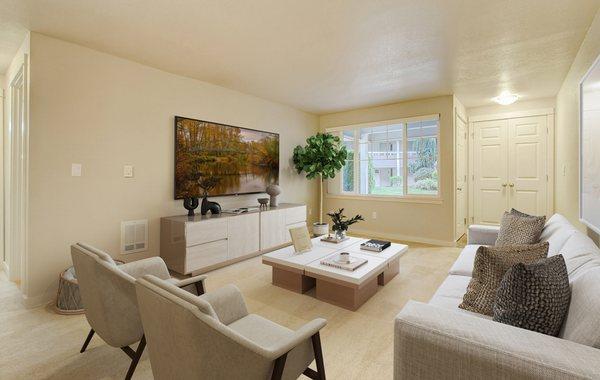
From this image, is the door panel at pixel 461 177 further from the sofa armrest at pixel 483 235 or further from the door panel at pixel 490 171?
the sofa armrest at pixel 483 235

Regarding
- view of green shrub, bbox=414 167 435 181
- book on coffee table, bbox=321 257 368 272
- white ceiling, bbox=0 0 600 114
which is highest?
white ceiling, bbox=0 0 600 114

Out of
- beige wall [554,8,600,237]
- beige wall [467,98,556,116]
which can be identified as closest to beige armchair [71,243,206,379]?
beige wall [554,8,600,237]

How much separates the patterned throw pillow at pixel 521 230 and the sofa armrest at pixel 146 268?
2.71 meters

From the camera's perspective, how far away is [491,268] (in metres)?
1.52

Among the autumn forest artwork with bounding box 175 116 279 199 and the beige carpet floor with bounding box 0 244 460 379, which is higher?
the autumn forest artwork with bounding box 175 116 279 199

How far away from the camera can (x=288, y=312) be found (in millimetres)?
2492

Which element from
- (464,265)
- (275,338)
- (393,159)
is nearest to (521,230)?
(464,265)

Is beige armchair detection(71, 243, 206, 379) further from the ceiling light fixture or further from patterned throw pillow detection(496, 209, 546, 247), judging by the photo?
the ceiling light fixture

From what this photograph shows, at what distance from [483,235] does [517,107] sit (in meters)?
3.41

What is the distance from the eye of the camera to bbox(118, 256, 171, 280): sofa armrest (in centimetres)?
196

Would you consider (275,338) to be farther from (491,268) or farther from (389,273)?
(389,273)

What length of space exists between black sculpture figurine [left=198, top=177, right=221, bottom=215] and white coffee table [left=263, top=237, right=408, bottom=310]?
1203 millimetres

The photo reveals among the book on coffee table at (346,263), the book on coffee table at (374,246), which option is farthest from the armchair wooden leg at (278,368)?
the book on coffee table at (374,246)

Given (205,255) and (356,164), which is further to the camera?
(356,164)
